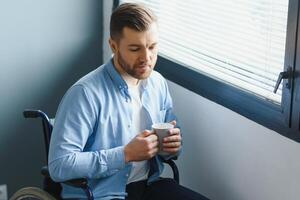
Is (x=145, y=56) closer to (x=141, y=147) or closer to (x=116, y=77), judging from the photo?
(x=116, y=77)

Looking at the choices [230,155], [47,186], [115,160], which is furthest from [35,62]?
[230,155]

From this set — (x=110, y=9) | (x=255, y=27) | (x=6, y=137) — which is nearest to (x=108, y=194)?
(x=255, y=27)

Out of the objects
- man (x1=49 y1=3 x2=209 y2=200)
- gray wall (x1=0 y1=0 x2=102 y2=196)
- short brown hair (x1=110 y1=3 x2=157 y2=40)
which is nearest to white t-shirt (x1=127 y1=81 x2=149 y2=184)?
man (x1=49 y1=3 x2=209 y2=200)

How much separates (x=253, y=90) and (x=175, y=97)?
54 cm

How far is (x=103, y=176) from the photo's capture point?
1.82 metres

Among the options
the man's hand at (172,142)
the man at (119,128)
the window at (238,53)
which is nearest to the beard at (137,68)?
the man at (119,128)

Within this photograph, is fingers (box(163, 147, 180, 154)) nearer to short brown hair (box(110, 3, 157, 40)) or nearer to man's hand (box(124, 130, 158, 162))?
man's hand (box(124, 130, 158, 162))

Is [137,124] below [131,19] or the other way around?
below

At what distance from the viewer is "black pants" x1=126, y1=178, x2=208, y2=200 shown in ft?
6.15

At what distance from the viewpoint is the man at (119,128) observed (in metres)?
1.75

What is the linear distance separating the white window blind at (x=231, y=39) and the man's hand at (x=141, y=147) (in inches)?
15.4

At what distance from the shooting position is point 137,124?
1.92m

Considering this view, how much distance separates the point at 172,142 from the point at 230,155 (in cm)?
26

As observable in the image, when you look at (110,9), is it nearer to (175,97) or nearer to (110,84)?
(175,97)
